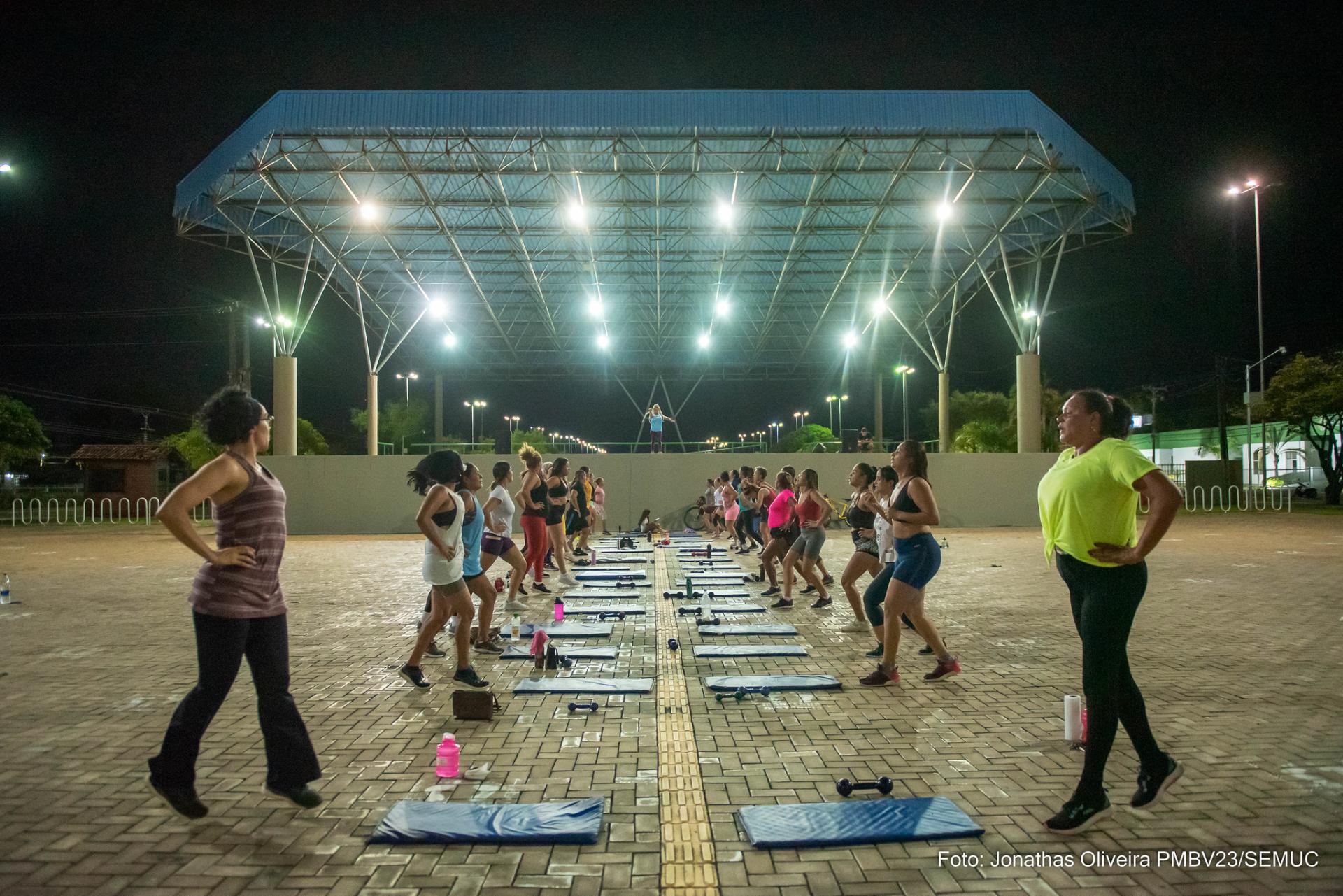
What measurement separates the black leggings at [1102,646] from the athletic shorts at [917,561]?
2.31 metres

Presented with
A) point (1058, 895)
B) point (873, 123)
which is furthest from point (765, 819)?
point (873, 123)

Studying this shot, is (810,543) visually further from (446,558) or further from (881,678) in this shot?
(446,558)

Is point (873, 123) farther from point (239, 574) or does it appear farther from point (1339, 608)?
point (239, 574)

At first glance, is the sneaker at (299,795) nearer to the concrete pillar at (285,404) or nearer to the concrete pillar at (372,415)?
the concrete pillar at (285,404)

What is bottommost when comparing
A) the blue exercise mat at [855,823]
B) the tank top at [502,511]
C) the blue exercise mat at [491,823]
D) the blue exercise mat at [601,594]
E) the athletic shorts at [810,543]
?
the blue exercise mat at [601,594]

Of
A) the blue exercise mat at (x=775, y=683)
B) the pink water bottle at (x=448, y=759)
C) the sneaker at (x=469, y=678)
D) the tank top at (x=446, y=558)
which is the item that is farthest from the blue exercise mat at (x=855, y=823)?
the tank top at (x=446, y=558)

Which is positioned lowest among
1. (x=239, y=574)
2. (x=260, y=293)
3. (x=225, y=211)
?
(x=239, y=574)

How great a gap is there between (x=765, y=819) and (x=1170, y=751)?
8.29 feet

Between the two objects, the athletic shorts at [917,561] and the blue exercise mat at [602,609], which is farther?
the blue exercise mat at [602,609]

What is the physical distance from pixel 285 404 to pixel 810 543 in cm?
2210

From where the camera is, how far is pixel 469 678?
5.97 m

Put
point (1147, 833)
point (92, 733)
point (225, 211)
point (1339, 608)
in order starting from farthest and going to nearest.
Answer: point (225, 211)
point (1339, 608)
point (92, 733)
point (1147, 833)

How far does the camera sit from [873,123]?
20.7 meters

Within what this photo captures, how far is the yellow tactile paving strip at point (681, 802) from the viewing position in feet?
10.3
